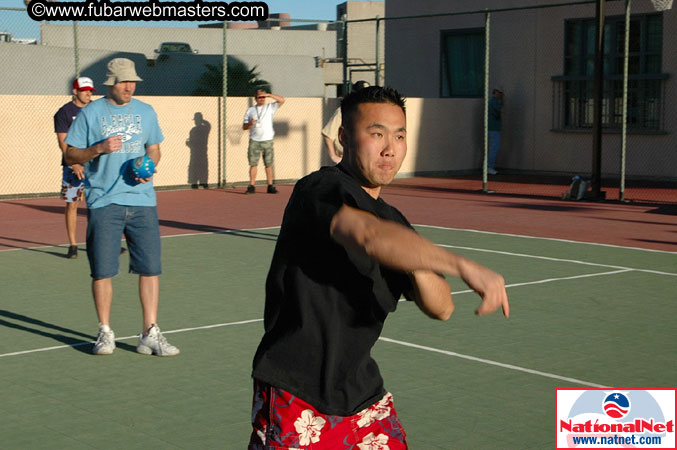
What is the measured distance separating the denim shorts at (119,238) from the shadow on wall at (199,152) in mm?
13016

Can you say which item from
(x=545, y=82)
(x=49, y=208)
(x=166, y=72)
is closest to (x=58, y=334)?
(x=49, y=208)

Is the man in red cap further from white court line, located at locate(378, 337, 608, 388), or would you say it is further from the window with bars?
the window with bars

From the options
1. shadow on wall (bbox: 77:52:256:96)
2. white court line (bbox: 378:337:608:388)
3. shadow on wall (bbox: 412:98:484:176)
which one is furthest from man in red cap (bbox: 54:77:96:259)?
shadow on wall (bbox: 77:52:256:96)

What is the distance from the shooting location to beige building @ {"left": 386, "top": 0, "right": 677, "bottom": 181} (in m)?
21.8

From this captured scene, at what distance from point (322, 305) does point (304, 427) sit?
35 centimetres

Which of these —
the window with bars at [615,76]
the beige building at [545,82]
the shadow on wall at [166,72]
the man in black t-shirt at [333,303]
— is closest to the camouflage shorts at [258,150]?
the beige building at [545,82]

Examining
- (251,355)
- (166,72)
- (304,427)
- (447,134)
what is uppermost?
(166,72)

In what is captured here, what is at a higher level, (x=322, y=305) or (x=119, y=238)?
(x=322, y=305)

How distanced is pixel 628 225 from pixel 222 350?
29.4 ft

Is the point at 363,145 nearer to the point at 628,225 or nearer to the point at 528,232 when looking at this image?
the point at 528,232

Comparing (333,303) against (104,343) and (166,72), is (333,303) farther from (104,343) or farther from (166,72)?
(166,72)

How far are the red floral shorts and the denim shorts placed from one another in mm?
4152

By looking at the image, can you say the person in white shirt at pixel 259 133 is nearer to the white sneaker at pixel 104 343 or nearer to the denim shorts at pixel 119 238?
the denim shorts at pixel 119 238

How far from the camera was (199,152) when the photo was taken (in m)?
20.2
